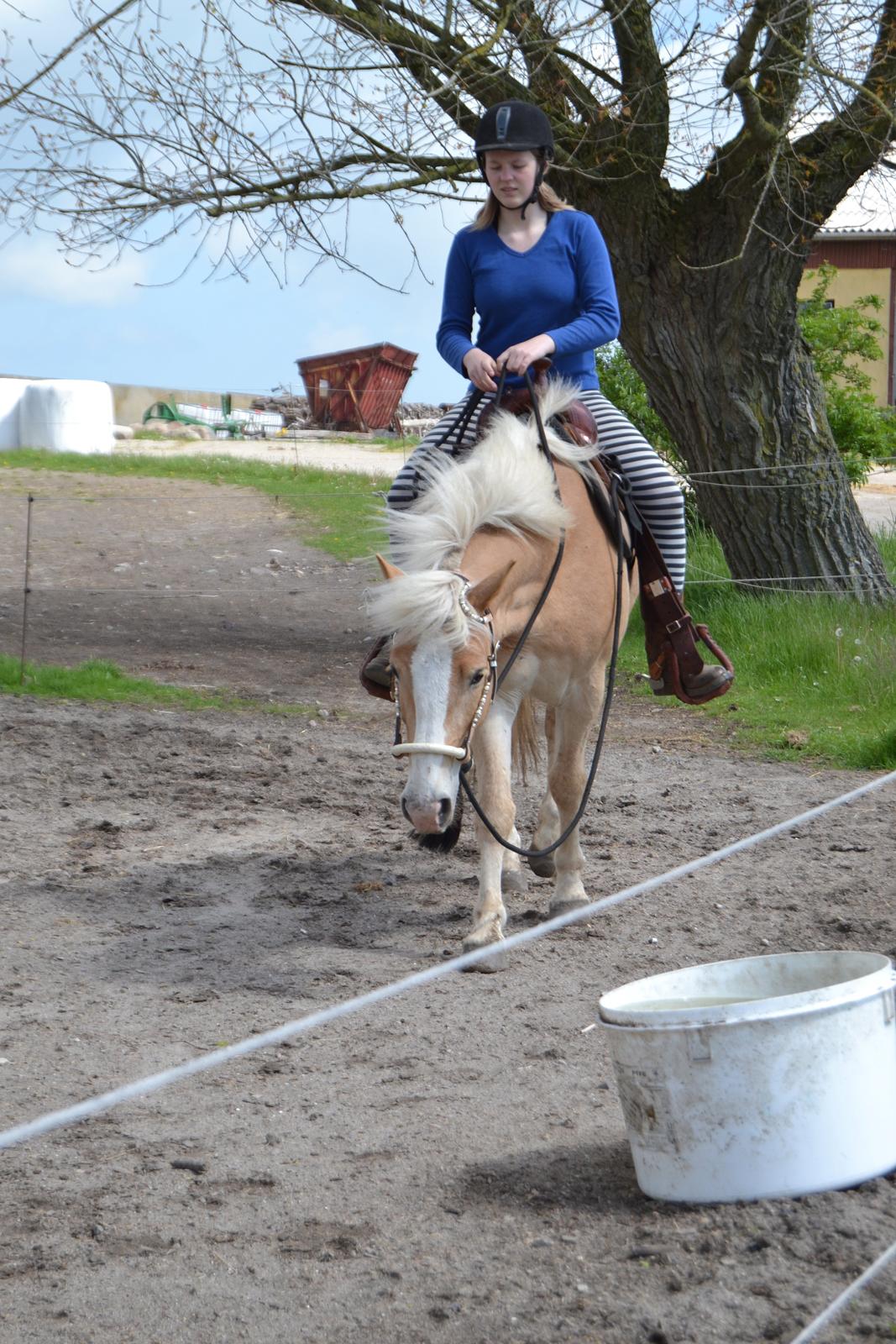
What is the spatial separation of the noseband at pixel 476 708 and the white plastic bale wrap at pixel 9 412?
840 inches

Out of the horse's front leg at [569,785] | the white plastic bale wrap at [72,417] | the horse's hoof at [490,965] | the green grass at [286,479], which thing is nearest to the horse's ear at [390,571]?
the horse's front leg at [569,785]

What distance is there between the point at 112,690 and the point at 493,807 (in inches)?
187

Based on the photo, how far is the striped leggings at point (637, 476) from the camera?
493 cm

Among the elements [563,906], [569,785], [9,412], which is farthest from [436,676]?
[9,412]

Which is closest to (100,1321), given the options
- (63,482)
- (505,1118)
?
(505,1118)

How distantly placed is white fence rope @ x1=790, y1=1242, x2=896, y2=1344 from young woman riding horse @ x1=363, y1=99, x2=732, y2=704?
8.68 feet

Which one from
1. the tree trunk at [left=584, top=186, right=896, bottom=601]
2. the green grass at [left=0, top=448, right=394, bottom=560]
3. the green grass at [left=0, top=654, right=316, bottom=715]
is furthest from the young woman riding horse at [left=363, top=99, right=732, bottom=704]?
the green grass at [left=0, top=448, right=394, bottom=560]

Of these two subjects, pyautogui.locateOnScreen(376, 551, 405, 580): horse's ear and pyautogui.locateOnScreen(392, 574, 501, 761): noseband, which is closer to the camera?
pyautogui.locateOnScreen(392, 574, 501, 761): noseband

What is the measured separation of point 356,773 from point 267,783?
0.49 m

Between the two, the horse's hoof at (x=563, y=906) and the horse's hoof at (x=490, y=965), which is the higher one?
Answer: the horse's hoof at (x=563, y=906)

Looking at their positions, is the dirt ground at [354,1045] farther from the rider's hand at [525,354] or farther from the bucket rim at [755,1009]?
the rider's hand at [525,354]

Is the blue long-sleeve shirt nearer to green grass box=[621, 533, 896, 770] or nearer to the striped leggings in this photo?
the striped leggings

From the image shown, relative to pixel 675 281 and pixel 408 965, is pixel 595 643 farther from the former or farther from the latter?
pixel 675 281

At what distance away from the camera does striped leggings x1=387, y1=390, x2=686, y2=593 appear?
4.93m
